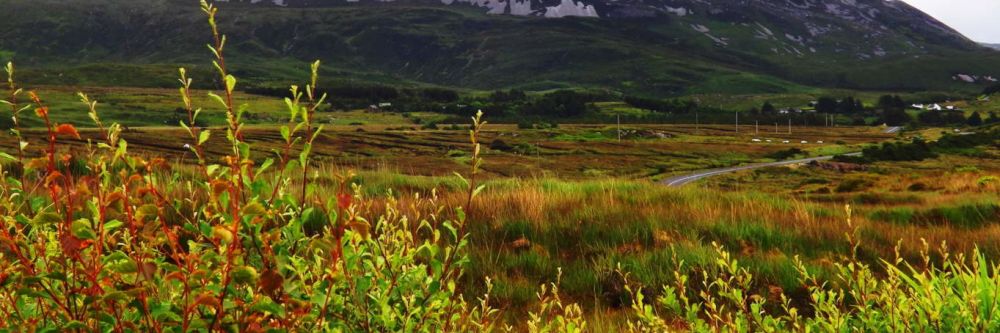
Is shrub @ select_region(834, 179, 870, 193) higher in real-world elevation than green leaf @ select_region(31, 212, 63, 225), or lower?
lower

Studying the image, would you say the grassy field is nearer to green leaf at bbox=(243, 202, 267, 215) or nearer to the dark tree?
green leaf at bbox=(243, 202, 267, 215)

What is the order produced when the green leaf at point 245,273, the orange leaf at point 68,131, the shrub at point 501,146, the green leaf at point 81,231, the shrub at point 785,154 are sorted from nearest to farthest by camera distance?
the green leaf at point 245,273, the green leaf at point 81,231, the orange leaf at point 68,131, the shrub at point 785,154, the shrub at point 501,146

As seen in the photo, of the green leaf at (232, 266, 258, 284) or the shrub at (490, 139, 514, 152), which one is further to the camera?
the shrub at (490, 139, 514, 152)

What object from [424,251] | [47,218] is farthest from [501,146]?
[47,218]

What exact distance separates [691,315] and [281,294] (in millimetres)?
2045

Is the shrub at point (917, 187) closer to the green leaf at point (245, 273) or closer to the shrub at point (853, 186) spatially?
the shrub at point (853, 186)

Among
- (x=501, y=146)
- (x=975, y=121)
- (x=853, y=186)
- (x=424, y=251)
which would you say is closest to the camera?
(x=424, y=251)

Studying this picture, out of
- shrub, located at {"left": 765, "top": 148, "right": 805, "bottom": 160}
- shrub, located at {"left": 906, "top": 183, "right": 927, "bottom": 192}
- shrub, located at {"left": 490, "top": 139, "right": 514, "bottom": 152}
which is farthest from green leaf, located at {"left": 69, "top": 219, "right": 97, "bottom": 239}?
shrub, located at {"left": 765, "top": 148, "right": 805, "bottom": 160}

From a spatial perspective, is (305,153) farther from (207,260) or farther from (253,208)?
(207,260)

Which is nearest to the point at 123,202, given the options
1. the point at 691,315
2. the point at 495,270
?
the point at 691,315

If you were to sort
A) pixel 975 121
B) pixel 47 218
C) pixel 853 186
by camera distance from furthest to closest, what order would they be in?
1. pixel 975 121
2. pixel 853 186
3. pixel 47 218

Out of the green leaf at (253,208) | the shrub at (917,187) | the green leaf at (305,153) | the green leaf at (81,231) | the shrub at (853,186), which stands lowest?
the shrub at (853,186)

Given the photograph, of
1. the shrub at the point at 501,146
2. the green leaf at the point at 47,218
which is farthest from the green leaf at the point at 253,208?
the shrub at the point at 501,146

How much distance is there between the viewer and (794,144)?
145125 mm
